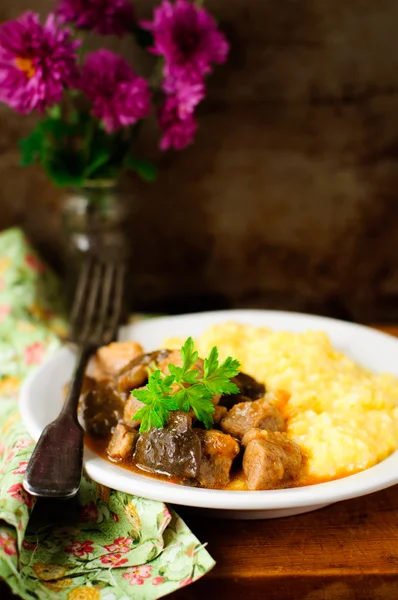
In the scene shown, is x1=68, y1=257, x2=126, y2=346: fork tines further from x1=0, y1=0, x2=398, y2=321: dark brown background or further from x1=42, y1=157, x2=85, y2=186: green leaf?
x1=0, y1=0, x2=398, y2=321: dark brown background

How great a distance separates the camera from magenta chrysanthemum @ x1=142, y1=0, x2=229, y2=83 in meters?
2.91

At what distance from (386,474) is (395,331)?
67.2 inches

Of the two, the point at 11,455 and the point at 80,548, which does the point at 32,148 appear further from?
the point at 80,548

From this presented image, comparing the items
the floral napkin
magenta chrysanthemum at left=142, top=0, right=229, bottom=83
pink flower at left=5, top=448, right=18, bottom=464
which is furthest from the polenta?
magenta chrysanthemum at left=142, top=0, right=229, bottom=83

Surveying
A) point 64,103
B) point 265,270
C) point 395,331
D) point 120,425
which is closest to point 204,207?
point 265,270

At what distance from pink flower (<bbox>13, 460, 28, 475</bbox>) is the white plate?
0.08m

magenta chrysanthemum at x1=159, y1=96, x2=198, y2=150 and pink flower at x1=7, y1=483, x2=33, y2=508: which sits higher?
magenta chrysanthemum at x1=159, y1=96, x2=198, y2=150

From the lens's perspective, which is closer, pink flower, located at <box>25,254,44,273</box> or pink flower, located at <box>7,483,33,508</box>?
pink flower, located at <box>7,483,33,508</box>

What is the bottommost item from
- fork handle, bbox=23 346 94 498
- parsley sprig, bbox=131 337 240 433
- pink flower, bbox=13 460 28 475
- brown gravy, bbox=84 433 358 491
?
pink flower, bbox=13 460 28 475

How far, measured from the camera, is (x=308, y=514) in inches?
82.7

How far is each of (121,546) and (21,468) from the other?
14.5 inches

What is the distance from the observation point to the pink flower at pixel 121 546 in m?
1.94

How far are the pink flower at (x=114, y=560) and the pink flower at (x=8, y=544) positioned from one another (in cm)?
23

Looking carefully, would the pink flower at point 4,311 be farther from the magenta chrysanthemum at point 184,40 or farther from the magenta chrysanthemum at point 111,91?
the magenta chrysanthemum at point 184,40
